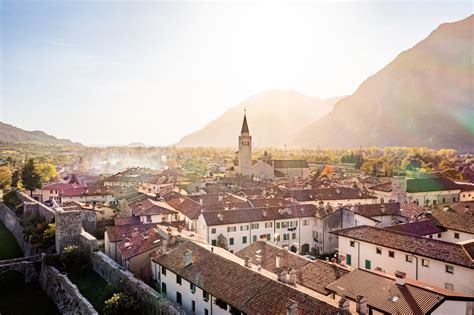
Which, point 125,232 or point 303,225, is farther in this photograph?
point 303,225

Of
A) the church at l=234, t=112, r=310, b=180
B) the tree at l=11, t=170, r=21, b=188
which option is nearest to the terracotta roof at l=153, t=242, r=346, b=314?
the tree at l=11, t=170, r=21, b=188

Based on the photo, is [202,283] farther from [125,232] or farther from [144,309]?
[125,232]

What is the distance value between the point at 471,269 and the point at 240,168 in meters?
79.9

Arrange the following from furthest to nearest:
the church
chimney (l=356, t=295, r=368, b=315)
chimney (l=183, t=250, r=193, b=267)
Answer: the church, chimney (l=183, t=250, r=193, b=267), chimney (l=356, t=295, r=368, b=315)

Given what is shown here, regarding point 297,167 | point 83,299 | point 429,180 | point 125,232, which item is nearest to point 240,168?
point 297,167

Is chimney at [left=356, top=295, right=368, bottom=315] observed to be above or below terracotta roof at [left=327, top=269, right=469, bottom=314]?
above

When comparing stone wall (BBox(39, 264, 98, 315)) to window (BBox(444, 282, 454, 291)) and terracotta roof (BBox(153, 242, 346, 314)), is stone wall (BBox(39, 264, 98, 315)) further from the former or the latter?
window (BBox(444, 282, 454, 291))

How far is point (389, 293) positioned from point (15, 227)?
41.0 m

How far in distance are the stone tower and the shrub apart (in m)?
77.8

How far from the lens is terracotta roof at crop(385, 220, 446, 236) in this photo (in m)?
32.1

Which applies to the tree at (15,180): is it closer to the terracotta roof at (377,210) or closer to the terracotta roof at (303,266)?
the terracotta roof at (303,266)

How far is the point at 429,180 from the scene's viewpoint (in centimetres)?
6712

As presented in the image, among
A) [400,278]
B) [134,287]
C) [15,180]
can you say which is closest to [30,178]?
[15,180]

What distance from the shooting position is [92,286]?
27.3m
